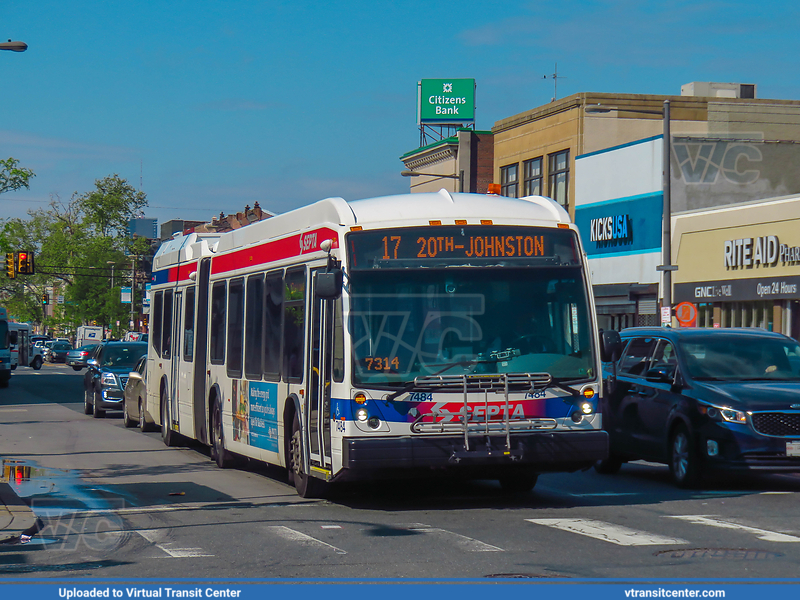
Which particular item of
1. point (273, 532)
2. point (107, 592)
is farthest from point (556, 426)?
point (107, 592)

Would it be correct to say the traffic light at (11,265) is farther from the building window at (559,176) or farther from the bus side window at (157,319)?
the bus side window at (157,319)

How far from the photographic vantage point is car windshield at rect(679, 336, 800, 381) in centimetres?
1374

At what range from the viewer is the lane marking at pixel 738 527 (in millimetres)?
9438

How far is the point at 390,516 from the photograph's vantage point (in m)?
10.9

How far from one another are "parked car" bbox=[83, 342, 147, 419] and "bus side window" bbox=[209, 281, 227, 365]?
11.0 meters

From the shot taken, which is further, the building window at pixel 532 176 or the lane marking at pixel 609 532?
the building window at pixel 532 176

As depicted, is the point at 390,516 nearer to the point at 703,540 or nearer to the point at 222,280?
the point at 703,540

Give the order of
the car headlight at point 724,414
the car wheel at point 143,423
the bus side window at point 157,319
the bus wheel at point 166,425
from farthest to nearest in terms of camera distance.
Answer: the car wheel at point 143,423
the bus side window at point 157,319
the bus wheel at point 166,425
the car headlight at point 724,414

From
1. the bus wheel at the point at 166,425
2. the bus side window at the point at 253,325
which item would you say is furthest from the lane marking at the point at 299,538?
the bus wheel at the point at 166,425

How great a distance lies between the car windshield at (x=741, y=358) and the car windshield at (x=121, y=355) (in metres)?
17.2

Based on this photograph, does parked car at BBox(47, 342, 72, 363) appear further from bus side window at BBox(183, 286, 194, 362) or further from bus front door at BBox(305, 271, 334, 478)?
bus front door at BBox(305, 271, 334, 478)

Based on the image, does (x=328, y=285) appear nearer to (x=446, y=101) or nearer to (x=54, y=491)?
(x=54, y=491)

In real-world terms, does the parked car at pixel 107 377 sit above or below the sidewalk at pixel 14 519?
above

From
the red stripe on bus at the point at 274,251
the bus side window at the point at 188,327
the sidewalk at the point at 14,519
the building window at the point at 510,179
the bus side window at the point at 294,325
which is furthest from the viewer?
the building window at the point at 510,179
